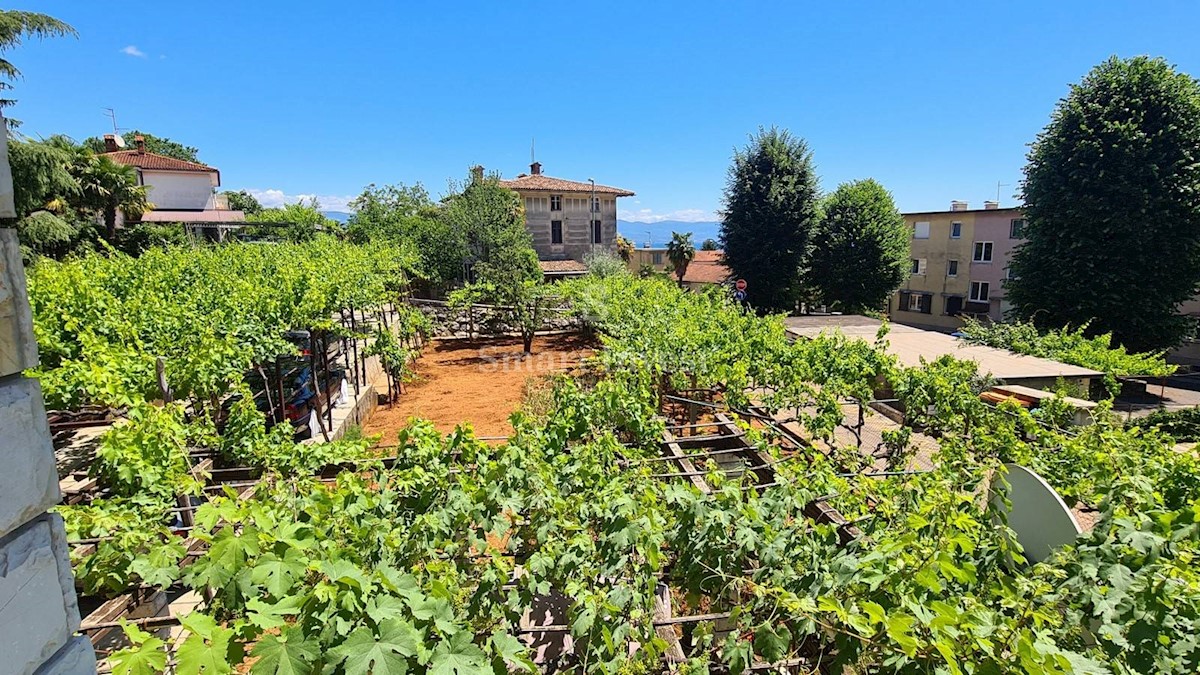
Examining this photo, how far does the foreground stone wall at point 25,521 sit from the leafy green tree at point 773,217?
1073 inches

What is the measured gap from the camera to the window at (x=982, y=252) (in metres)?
32.8

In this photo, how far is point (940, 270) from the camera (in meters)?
35.8

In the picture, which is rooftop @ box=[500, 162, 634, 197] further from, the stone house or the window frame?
the window frame

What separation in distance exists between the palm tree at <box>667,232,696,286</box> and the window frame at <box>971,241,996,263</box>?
22.0 metres

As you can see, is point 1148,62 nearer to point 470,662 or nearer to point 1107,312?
point 1107,312

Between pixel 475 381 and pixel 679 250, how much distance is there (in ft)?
124

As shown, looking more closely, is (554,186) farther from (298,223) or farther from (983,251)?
(983,251)

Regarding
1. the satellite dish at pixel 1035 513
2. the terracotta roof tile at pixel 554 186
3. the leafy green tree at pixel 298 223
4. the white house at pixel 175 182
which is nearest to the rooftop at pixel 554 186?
the terracotta roof tile at pixel 554 186

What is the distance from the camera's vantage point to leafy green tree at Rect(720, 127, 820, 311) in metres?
26.4

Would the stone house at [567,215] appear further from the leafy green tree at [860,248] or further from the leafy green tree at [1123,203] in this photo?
the leafy green tree at [1123,203]

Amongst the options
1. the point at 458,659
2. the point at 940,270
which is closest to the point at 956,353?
the point at 458,659

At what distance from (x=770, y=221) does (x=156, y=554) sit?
87.7 ft

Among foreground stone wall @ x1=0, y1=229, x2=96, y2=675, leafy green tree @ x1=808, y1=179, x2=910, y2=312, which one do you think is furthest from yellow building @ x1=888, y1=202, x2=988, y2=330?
foreground stone wall @ x1=0, y1=229, x2=96, y2=675

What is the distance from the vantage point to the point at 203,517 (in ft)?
7.89
